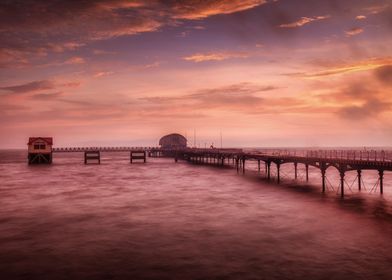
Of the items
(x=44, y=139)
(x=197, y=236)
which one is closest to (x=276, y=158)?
(x=197, y=236)

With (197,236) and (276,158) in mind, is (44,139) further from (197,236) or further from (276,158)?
(197,236)

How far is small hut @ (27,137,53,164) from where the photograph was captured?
12050cm

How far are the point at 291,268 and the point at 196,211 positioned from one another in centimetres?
1901

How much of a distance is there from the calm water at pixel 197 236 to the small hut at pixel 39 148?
249 ft

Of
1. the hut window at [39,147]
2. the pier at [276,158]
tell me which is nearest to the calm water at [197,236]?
the pier at [276,158]

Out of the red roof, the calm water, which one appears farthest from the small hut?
the calm water

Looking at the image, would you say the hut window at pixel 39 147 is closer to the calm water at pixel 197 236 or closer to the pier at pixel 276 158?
the pier at pixel 276 158

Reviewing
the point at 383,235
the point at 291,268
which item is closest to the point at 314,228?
the point at 383,235

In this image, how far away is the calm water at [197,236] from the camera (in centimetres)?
2027

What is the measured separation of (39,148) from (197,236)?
109182 mm

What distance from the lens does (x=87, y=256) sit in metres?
22.8

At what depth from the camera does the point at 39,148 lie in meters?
123

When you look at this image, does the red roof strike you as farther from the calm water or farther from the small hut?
the calm water

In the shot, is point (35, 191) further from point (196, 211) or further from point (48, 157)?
point (48, 157)
